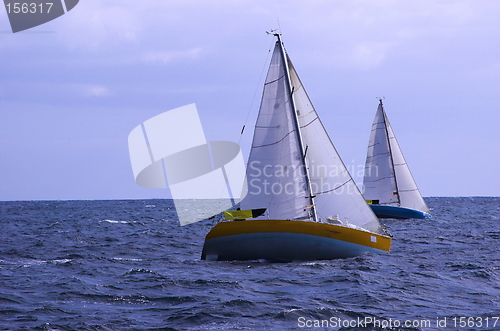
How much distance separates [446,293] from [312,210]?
6.17 metres

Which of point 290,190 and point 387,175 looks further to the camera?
point 387,175

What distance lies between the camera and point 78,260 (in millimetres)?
20203

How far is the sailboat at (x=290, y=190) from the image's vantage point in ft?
60.0

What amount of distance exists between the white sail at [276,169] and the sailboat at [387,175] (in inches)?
916

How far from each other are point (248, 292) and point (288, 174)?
6.27 metres

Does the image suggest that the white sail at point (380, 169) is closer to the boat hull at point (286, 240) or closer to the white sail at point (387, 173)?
the white sail at point (387, 173)

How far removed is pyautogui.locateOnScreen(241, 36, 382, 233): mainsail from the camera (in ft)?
Answer: 62.4

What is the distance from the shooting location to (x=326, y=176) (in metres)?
19.5

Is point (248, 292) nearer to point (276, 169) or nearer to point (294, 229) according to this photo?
point (294, 229)

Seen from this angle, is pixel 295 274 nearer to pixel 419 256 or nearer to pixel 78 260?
pixel 419 256

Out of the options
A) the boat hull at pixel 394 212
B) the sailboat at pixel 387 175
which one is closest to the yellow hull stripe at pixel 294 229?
the boat hull at pixel 394 212

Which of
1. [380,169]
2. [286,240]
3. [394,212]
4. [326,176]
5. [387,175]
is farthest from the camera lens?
[380,169]

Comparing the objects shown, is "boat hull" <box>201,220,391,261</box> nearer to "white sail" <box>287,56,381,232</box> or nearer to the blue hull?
the blue hull

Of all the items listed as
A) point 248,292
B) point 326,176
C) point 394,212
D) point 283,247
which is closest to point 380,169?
point 394,212
